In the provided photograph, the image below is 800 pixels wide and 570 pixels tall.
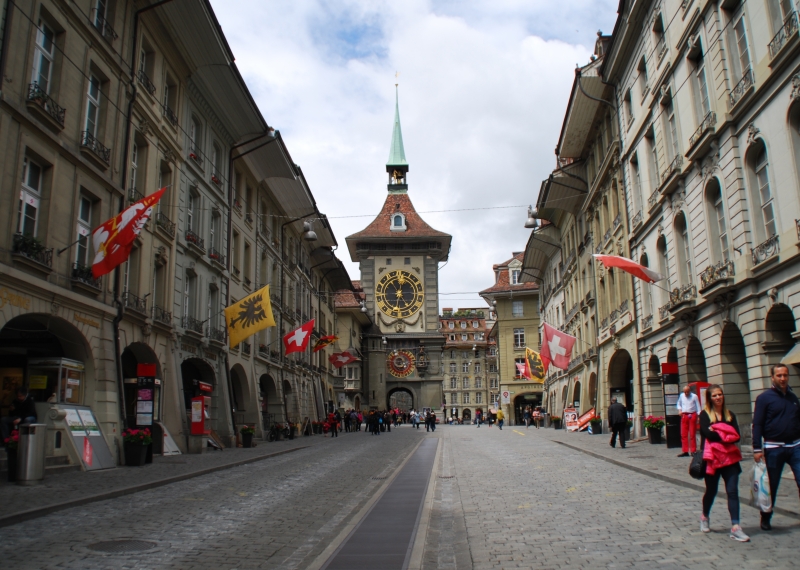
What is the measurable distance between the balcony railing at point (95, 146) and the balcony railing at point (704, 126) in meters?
16.2

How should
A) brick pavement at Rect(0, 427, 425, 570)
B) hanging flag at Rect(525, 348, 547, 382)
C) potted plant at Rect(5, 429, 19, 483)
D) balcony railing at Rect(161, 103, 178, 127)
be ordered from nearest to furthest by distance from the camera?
brick pavement at Rect(0, 427, 425, 570)
potted plant at Rect(5, 429, 19, 483)
balcony railing at Rect(161, 103, 178, 127)
hanging flag at Rect(525, 348, 547, 382)

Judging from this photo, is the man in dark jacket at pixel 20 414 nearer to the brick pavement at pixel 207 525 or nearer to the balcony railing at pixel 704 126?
the brick pavement at pixel 207 525

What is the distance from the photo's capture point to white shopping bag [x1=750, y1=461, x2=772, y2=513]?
313 inches

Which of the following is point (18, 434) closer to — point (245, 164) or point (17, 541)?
point (17, 541)

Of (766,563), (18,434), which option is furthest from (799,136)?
(18,434)

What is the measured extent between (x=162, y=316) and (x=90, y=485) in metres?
10.8

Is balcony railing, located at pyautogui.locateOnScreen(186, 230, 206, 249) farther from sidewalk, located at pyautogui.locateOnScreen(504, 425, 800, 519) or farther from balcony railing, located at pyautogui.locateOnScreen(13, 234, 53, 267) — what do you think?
sidewalk, located at pyautogui.locateOnScreen(504, 425, 800, 519)

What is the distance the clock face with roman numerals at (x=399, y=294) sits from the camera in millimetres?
84000

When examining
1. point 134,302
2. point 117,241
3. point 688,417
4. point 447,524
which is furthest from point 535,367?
point 447,524

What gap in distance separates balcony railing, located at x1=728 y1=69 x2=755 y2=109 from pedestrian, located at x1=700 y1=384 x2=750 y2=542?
39.2 feet

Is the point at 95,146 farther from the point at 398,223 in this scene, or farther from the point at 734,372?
the point at 398,223

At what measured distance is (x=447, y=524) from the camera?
9.80 meters

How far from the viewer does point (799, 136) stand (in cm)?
1551

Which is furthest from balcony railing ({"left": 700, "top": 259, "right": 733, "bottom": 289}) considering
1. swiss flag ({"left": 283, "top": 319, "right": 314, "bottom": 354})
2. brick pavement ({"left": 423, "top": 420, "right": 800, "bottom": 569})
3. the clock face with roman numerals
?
the clock face with roman numerals
